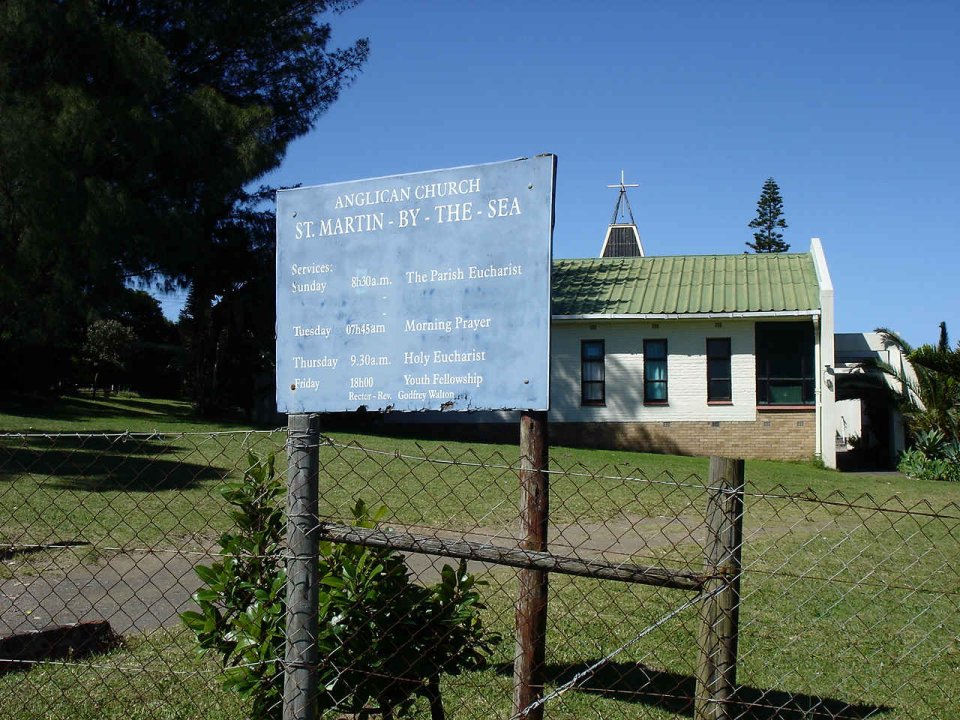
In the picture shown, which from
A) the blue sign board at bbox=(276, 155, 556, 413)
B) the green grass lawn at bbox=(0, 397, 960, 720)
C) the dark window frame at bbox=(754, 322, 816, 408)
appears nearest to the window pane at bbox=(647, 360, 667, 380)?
the dark window frame at bbox=(754, 322, 816, 408)

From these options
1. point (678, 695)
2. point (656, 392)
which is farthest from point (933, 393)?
point (678, 695)

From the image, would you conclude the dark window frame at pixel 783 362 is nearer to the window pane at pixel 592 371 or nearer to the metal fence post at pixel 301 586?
the window pane at pixel 592 371

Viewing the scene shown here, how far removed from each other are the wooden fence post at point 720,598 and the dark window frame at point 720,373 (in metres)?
20.9

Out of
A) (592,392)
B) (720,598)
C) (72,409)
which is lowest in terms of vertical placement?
(720,598)

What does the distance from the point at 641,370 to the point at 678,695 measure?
1970 centimetres

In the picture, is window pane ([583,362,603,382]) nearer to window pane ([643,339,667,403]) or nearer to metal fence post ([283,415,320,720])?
window pane ([643,339,667,403])

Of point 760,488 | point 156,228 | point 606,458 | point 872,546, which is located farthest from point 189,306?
point 872,546

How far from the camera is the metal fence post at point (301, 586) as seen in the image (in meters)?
3.27

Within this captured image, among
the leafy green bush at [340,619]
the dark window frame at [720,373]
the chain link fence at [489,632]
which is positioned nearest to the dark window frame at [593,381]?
the dark window frame at [720,373]

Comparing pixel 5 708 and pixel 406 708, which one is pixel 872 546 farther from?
pixel 5 708

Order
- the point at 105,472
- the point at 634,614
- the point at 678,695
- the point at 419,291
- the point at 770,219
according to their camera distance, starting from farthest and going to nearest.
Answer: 1. the point at 770,219
2. the point at 105,472
3. the point at 634,614
4. the point at 678,695
5. the point at 419,291

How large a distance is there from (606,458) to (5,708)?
16.3m

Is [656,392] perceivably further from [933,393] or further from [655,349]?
[933,393]

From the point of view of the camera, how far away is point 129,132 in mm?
18641
